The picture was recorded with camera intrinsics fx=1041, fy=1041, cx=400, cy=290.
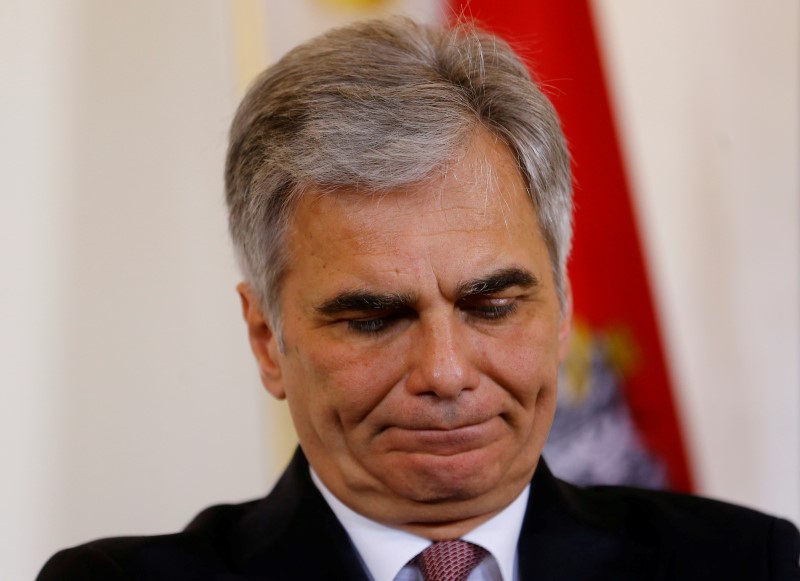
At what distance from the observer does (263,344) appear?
5.24 feet

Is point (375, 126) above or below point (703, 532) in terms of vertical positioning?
above

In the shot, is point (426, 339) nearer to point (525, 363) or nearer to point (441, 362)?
point (441, 362)

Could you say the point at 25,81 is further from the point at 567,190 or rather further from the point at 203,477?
the point at 567,190

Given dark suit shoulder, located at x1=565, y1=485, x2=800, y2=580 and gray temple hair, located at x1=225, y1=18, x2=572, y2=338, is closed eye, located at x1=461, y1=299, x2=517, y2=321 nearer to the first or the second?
gray temple hair, located at x1=225, y1=18, x2=572, y2=338

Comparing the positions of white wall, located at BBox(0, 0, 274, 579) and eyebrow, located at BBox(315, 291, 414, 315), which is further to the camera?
white wall, located at BBox(0, 0, 274, 579)

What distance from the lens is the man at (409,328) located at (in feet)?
4.49

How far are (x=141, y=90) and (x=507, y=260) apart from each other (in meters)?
1.33

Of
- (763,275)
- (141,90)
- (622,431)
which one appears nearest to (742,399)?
(763,275)

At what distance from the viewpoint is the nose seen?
132 centimetres

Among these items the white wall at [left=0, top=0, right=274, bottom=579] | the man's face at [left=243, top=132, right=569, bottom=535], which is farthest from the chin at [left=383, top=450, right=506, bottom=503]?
the white wall at [left=0, top=0, right=274, bottom=579]

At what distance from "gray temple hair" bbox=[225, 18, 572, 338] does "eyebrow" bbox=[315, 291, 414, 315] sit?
0.41ft

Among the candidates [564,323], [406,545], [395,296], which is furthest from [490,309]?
[406,545]

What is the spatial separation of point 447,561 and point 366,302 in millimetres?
382

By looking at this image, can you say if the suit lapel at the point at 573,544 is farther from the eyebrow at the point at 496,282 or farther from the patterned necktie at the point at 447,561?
the eyebrow at the point at 496,282
